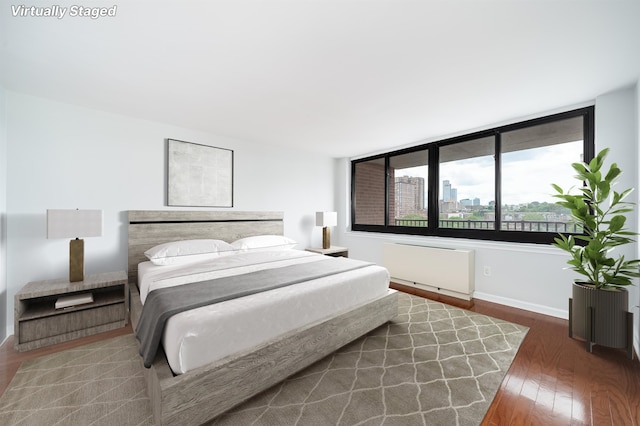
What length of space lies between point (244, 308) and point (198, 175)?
8.18 ft

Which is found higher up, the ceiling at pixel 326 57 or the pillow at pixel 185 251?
the ceiling at pixel 326 57

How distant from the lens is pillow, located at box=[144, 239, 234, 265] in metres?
2.85

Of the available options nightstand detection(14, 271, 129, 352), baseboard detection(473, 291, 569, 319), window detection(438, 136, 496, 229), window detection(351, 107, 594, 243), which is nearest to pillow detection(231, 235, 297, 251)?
Result: nightstand detection(14, 271, 129, 352)

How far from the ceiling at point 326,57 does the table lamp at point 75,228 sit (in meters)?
1.17

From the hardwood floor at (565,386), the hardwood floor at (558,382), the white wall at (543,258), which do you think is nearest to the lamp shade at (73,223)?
the hardwood floor at (558,382)

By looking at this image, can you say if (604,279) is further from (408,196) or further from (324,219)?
(324,219)

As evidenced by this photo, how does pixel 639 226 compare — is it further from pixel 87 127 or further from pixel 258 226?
→ pixel 87 127

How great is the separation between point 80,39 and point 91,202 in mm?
1795

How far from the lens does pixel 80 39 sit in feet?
5.61

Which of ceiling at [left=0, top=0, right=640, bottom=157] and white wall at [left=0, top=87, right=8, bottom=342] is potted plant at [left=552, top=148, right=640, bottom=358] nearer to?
ceiling at [left=0, top=0, right=640, bottom=157]

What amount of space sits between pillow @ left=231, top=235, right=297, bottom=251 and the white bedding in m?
0.48

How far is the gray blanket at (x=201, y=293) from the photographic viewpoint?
62.8 inches

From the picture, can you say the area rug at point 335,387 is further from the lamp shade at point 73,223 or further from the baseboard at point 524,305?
the lamp shade at point 73,223

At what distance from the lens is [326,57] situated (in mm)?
1926
